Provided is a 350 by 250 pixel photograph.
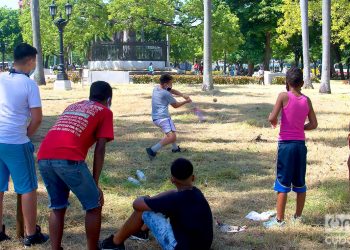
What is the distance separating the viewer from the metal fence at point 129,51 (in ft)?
112

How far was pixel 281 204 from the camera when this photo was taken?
520 centimetres

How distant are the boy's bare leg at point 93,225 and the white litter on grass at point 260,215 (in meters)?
1.98

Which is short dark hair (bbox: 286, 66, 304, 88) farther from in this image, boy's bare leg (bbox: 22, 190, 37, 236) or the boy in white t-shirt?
boy's bare leg (bbox: 22, 190, 37, 236)

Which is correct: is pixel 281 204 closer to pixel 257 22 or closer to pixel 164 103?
pixel 164 103

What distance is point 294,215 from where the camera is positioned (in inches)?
216

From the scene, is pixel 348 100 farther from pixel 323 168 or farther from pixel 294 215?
pixel 294 215

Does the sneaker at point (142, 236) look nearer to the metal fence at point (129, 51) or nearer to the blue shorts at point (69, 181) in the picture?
the blue shorts at point (69, 181)

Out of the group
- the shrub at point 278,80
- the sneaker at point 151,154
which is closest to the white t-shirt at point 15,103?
the sneaker at point 151,154

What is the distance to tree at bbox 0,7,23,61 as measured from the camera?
71.6m

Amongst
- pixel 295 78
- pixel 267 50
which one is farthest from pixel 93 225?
pixel 267 50

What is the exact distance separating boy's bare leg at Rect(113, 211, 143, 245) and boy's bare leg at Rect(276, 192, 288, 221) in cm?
148

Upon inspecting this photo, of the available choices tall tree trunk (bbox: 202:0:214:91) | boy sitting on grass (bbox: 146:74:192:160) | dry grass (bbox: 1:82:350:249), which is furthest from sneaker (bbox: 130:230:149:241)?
tall tree trunk (bbox: 202:0:214:91)

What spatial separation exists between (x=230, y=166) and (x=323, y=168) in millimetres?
1429

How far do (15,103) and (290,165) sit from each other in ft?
8.53
